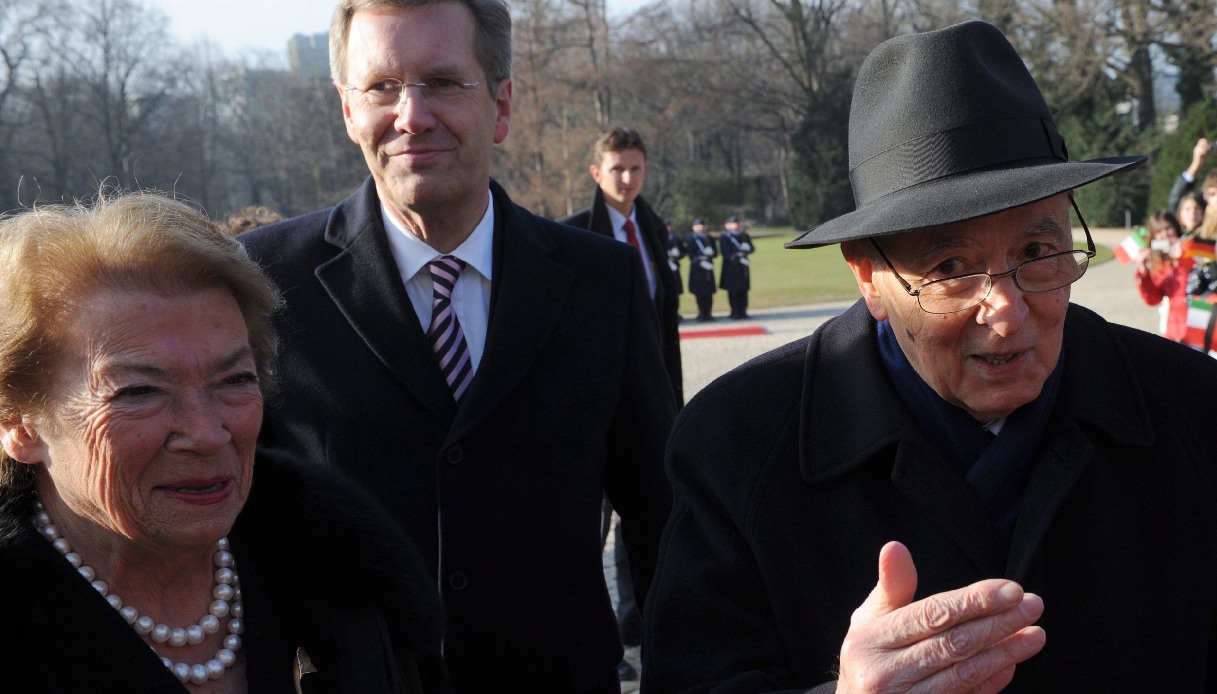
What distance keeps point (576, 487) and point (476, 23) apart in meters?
1.26

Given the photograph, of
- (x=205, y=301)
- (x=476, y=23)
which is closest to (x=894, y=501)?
(x=205, y=301)

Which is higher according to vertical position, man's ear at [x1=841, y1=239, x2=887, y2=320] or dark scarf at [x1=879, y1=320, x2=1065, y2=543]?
man's ear at [x1=841, y1=239, x2=887, y2=320]

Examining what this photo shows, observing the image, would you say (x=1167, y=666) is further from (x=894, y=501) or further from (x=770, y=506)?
(x=770, y=506)

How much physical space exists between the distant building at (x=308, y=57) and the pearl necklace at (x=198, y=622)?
53.8 metres

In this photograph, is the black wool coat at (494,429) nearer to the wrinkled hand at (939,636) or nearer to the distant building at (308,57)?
the wrinkled hand at (939,636)

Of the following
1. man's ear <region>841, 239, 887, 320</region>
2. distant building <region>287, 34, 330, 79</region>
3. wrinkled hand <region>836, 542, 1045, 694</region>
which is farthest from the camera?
distant building <region>287, 34, 330, 79</region>

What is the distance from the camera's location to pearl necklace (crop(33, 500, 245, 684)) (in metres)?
2.05

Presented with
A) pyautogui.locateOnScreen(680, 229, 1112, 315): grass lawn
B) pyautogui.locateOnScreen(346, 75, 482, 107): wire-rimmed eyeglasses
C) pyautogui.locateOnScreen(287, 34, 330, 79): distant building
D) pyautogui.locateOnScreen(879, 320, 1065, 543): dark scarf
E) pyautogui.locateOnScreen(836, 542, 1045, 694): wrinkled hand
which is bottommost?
pyautogui.locateOnScreen(680, 229, 1112, 315): grass lawn

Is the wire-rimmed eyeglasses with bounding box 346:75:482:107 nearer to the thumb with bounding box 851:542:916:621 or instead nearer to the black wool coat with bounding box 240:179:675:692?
the black wool coat with bounding box 240:179:675:692

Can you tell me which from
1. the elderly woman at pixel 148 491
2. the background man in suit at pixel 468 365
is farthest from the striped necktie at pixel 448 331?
the elderly woman at pixel 148 491

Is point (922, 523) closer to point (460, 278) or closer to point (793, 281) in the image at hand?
point (460, 278)

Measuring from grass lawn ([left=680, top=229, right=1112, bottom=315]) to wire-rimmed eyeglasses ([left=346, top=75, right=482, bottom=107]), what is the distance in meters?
13.7

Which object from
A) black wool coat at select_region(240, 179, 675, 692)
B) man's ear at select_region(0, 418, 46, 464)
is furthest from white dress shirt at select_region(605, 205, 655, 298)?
man's ear at select_region(0, 418, 46, 464)

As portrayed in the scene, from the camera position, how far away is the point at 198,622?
215 centimetres
